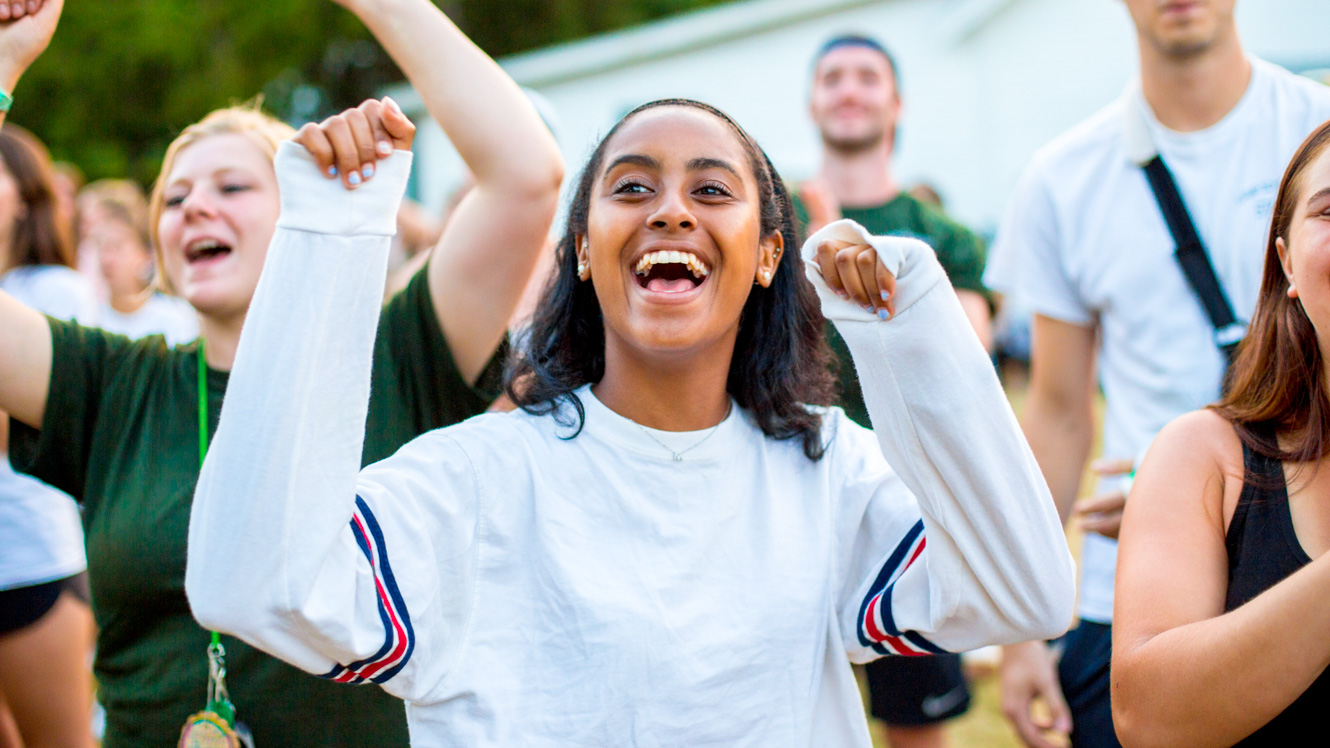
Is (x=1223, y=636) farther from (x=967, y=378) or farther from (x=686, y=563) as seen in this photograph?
(x=686, y=563)

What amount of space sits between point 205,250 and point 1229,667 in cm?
212

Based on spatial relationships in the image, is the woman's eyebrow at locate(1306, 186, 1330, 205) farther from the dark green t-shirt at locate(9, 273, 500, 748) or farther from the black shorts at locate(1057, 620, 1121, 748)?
the dark green t-shirt at locate(9, 273, 500, 748)

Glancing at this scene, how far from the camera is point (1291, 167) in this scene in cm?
190

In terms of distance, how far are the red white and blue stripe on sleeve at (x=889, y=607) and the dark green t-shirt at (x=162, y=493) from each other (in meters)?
→ 0.95

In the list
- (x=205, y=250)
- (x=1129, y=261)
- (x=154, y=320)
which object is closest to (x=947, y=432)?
(x=1129, y=261)

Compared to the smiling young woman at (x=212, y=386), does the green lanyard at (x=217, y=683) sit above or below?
below

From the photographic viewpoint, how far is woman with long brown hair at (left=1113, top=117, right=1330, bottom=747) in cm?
152

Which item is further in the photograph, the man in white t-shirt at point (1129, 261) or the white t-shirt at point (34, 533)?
the white t-shirt at point (34, 533)

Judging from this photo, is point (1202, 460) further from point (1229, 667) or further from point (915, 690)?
point (915, 690)

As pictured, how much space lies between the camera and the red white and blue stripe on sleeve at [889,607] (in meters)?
1.72

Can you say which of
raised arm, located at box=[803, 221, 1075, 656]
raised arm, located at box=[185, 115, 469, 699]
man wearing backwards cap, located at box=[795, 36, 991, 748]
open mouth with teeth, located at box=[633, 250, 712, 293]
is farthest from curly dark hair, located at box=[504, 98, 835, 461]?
man wearing backwards cap, located at box=[795, 36, 991, 748]

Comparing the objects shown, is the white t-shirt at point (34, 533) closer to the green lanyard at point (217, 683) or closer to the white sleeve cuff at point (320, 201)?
the green lanyard at point (217, 683)

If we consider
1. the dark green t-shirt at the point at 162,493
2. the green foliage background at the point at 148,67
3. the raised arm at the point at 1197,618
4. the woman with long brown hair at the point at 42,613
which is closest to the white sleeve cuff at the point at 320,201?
the dark green t-shirt at the point at 162,493

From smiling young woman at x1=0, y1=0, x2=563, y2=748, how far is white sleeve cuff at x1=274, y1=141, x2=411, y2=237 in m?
0.65
